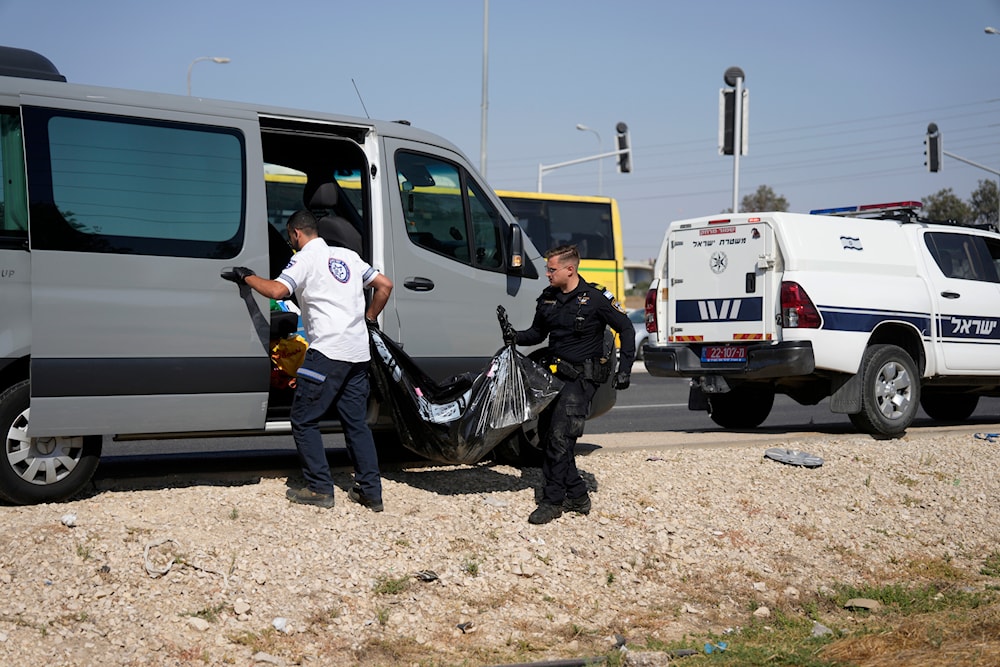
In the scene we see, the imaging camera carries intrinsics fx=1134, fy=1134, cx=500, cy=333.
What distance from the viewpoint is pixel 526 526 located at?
23.3 feet

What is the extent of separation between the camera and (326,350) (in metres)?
6.80

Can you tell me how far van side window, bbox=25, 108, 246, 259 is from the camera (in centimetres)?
635

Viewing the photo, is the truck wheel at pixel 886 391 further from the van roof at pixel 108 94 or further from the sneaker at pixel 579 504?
the van roof at pixel 108 94

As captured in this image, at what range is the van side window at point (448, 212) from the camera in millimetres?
7867

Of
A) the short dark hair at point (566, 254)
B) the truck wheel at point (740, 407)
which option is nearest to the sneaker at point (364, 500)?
the short dark hair at point (566, 254)

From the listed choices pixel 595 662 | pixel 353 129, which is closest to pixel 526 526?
pixel 595 662

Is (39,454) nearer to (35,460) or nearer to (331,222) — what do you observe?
(35,460)

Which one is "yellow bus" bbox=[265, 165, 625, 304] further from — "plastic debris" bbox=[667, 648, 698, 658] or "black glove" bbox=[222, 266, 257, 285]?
"plastic debris" bbox=[667, 648, 698, 658]

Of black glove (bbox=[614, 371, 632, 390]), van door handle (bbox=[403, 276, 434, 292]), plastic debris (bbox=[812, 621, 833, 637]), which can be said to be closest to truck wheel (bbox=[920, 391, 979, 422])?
black glove (bbox=[614, 371, 632, 390])

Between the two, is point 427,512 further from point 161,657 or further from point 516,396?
point 161,657

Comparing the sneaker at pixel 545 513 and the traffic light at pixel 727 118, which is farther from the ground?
the traffic light at pixel 727 118

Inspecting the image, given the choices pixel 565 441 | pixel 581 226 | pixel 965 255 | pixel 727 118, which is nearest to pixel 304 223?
pixel 565 441

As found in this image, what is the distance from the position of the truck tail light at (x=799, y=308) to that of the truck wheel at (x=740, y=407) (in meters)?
1.94

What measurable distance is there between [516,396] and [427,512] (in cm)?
93
